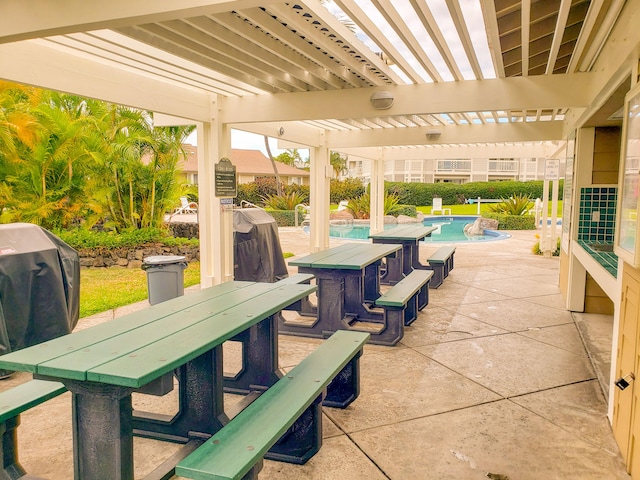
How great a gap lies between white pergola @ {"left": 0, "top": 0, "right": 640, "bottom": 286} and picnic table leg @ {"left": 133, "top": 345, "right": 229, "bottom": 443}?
1918 millimetres

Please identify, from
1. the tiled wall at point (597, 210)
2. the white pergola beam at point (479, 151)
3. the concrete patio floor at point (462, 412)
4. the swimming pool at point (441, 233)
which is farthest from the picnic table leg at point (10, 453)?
the swimming pool at point (441, 233)

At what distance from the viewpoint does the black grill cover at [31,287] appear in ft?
12.4

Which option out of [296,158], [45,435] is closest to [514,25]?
[45,435]

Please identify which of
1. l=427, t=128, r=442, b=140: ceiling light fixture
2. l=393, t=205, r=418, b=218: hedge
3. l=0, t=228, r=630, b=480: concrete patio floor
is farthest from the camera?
l=393, t=205, r=418, b=218: hedge

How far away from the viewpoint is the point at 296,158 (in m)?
50.9

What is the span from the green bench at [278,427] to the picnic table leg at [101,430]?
14.4 inches

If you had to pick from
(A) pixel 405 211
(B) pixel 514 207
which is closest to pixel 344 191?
(A) pixel 405 211

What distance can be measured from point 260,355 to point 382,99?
3.68 m

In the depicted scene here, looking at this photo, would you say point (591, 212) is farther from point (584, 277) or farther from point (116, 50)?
point (116, 50)

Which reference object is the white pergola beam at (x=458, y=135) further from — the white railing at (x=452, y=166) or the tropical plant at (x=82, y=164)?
the white railing at (x=452, y=166)

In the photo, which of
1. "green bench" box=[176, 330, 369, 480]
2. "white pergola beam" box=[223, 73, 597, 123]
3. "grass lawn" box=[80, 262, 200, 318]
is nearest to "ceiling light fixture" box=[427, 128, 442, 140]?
"white pergola beam" box=[223, 73, 597, 123]

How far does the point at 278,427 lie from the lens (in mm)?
2223

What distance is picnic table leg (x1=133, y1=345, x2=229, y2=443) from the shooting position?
2756mm

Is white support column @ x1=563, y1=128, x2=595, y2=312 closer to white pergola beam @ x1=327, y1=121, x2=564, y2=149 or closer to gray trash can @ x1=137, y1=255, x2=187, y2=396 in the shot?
white pergola beam @ x1=327, y1=121, x2=564, y2=149
